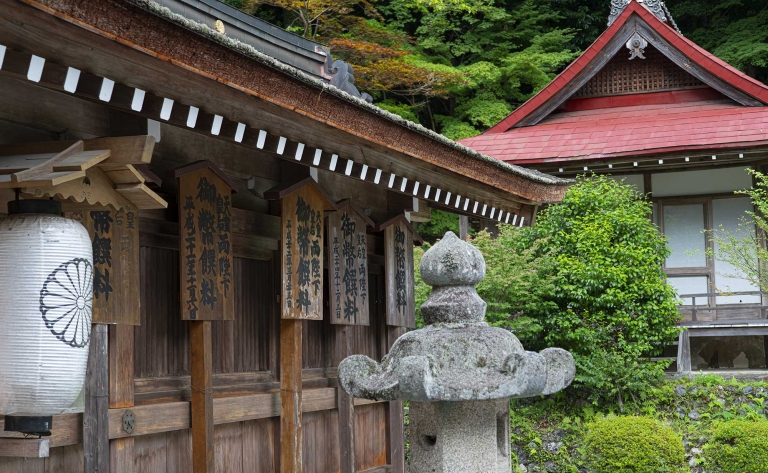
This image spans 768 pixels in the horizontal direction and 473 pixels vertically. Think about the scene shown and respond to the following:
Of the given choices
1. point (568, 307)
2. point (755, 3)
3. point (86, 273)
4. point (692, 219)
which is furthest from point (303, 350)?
point (755, 3)

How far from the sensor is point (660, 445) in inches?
505

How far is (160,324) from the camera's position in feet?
22.0

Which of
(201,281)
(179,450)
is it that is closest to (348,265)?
(201,281)

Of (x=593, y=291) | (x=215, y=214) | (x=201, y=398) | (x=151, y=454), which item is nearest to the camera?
(x=151, y=454)

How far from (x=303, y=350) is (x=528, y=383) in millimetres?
3647

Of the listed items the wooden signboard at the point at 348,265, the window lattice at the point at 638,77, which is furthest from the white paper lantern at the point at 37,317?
the window lattice at the point at 638,77

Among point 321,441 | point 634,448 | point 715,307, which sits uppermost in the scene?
point 715,307

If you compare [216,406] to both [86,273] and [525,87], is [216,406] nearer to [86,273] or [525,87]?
[86,273]

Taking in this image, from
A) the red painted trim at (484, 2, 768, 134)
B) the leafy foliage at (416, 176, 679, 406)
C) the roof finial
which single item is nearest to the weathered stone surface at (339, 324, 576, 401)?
the leafy foliage at (416, 176, 679, 406)

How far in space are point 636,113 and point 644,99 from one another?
468 mm

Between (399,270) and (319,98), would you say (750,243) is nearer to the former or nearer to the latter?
(399,270)

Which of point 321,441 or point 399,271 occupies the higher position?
point 399,271

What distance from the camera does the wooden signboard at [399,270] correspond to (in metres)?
9.70

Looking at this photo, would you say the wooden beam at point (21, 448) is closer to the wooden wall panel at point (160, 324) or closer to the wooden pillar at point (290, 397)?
the wooden wall panel at point (160, 324)
